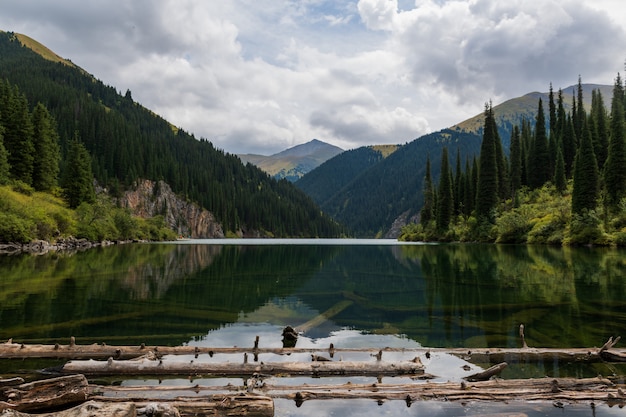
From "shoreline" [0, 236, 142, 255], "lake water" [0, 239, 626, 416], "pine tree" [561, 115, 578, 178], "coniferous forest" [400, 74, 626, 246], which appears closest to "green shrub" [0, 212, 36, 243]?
"shoreline" [0, 236, 142, 255]

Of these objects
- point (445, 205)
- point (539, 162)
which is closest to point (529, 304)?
point (539, 162)

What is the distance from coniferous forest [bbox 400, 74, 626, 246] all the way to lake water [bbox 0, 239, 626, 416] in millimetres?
38905

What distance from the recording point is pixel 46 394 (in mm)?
9477

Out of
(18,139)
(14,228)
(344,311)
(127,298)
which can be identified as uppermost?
(18,139)

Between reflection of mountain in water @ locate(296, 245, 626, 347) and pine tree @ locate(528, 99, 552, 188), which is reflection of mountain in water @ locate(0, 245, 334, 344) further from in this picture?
pine tree @ locate(528, 99, 552, 188)

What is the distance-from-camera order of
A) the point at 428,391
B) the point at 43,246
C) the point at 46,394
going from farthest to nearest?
1. the point at 43,246
2. the point at 428,391
3. the point at 46,394

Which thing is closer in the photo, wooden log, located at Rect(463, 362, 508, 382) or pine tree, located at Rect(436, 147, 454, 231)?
wooden log, located at Rect(463, 362, 508, 382)

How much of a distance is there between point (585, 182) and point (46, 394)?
8429cm

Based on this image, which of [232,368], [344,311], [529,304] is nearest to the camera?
[232,368]

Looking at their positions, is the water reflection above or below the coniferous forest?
below

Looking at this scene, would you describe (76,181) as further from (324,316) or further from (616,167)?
(616,167)

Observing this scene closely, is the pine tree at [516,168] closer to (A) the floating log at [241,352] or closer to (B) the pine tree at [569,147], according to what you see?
(B) the pine tree at [569,147]

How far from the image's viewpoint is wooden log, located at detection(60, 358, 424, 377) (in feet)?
39.7

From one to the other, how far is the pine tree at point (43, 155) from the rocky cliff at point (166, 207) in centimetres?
6567
